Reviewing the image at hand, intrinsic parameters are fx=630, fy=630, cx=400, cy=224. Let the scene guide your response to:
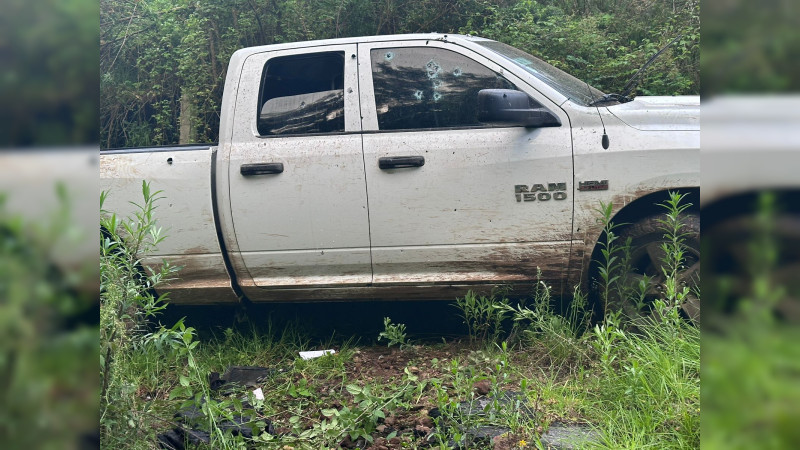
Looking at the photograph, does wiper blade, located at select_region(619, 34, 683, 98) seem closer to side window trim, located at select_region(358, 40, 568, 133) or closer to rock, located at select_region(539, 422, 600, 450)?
side window trim, located at select_region(358, 40, 568, 133)

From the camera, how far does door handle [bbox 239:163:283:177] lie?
3430 millimetres

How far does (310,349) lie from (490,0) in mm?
2356

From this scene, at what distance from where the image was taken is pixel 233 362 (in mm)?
3467

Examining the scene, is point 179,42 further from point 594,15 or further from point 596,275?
point 596,275

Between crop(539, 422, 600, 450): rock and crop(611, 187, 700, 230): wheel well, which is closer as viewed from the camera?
crop(539, 422, 600, 450): rock

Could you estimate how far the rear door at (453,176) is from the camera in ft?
10.7

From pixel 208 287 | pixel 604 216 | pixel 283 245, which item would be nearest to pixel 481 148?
pixel 604 216

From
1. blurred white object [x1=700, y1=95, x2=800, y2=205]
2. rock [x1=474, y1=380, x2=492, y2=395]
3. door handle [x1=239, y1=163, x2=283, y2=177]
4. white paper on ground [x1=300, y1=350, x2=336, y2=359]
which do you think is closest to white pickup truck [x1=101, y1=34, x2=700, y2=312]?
door handle [x1=239, y1=163, x2=283, y2=177]

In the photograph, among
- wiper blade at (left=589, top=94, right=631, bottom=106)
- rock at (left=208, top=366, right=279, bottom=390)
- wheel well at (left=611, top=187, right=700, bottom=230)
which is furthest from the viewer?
wiper blade at (left=589, top=94, right=631, bottom=106)

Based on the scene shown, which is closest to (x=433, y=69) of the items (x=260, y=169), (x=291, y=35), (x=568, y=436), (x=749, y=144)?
(x=291, y=35)

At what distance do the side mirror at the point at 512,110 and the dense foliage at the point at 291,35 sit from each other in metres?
0.69

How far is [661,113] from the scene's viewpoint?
3.26 meters

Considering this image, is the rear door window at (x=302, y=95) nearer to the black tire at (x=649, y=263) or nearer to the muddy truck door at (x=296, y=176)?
the muddy truck door at (x=296, y=176)

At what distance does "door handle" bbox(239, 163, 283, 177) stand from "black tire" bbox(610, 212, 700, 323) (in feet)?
6.18
